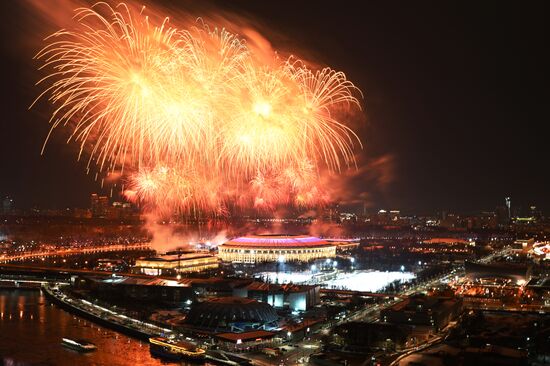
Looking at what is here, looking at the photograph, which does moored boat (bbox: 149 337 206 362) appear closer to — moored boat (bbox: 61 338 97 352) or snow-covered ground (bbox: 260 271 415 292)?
moored boat (bbox: 61 338 97 352)

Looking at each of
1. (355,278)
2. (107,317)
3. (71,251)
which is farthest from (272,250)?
(107,317)

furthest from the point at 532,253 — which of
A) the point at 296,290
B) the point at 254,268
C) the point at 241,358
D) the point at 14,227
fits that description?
the point at 14,227

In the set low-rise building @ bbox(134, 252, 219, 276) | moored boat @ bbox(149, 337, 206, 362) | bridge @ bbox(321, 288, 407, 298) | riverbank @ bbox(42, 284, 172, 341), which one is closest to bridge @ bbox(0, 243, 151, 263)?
low-rise building @ bbox(134, 252, 219, 276)

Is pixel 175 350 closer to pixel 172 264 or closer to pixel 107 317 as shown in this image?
pixel 107 317

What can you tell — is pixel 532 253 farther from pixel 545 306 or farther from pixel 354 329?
pixel 354 329

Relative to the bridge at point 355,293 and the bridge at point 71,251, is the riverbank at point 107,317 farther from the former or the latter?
the bridge at point 71,251

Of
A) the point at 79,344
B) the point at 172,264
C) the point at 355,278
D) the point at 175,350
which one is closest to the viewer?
the point at 175,350

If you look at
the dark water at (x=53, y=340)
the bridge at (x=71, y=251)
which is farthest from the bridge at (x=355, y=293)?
the bridge at (x=71, y=251)
